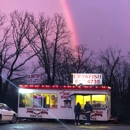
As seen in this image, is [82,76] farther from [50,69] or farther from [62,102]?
[50,69]

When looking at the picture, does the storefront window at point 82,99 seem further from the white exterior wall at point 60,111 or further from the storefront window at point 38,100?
the storefront window at point 38,100

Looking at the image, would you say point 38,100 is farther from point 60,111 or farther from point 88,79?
point 88,79

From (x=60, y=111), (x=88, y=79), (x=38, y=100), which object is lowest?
(x=60, y=111)

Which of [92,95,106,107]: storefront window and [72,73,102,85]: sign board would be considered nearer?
[92,95,106,107]: storefront window

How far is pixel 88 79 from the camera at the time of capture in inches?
1148

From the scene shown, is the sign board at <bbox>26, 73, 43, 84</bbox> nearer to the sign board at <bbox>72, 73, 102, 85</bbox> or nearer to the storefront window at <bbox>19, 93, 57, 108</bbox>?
the storefront window at <bbox>19, 93, 57, 108</bbox>

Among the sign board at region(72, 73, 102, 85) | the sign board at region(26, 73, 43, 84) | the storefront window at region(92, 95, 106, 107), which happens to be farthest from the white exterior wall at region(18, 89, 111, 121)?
the sign board at region(26, 73, 43, 84)

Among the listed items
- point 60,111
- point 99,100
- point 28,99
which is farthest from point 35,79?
point 99,100

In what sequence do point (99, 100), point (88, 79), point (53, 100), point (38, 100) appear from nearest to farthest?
point (99, 100)
point (53, 100)
point (38, 100)
point (88, 79)

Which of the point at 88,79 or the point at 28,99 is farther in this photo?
the point at 88,79

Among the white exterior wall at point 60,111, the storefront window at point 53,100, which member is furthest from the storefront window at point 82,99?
the storefront window at point 53,100

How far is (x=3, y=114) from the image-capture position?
23.7 meters

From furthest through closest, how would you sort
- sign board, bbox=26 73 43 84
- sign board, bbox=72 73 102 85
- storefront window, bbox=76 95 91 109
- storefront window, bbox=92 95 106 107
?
sign board, bbox=26 73 43 84
sign board, bbox=72 73 102 85
storefront window, bbox=76 95 91 109
storefront window, bbox=92 95 106 107

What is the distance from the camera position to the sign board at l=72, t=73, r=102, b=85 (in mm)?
29047
